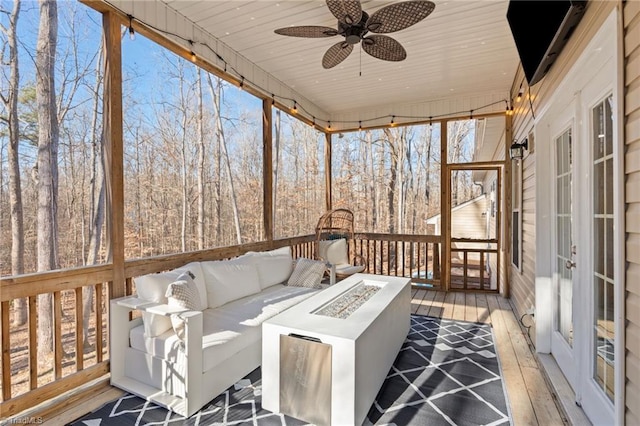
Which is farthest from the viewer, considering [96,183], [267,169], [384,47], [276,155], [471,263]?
[471,263]

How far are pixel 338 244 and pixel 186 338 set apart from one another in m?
3.47

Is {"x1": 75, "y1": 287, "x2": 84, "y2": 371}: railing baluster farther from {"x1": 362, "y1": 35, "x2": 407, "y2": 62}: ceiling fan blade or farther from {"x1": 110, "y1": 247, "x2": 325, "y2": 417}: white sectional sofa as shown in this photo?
{"x1": 362, "y1": 35, "x2": 407, "y2": 62}: ceiling fan blade

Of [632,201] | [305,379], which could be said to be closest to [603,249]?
[632,201]

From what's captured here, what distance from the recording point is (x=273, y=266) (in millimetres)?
3770

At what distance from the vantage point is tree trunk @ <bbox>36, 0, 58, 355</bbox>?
7.41 ft

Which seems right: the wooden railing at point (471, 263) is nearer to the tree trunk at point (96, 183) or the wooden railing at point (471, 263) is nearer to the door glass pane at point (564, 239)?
the door glass pane at point (564, 239)

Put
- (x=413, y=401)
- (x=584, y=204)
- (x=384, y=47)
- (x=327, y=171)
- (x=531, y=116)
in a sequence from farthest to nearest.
Result: 1. (x=327, y=171)
2. (x=531, y=116)
3. (x=384, y=47)
4. (x=413, y=401)
5. (x=584, y=204)

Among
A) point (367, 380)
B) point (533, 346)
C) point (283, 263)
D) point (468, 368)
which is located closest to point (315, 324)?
point (367, 380)

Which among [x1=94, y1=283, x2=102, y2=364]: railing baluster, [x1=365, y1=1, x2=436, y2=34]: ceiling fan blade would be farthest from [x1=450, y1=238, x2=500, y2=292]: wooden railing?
[x1=94, y1=283, x2=102, y2=364]: railing baluster

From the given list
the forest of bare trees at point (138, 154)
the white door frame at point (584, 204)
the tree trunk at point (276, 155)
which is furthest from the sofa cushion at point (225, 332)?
the white door frame at point (584, 204)

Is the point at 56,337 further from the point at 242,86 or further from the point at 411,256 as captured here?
the point at 411,256

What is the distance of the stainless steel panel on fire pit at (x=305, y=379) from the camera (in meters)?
1.90

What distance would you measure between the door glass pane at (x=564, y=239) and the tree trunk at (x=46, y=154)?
3.89 meters

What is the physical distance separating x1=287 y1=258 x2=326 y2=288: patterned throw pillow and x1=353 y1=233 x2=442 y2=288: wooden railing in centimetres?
203
